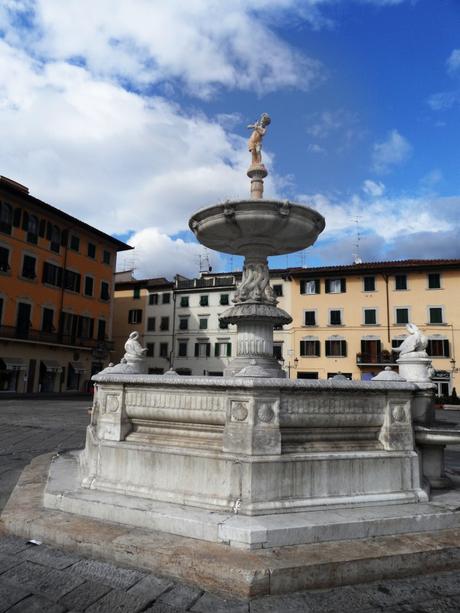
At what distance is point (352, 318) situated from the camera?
1668 inches

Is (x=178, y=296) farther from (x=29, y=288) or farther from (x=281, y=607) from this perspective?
(x=281, y=607)

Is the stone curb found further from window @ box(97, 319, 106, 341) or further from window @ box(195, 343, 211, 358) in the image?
window @ box(195, 343, 211, 358)

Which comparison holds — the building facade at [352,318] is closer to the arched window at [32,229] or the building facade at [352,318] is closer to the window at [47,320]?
the window at [47,320]

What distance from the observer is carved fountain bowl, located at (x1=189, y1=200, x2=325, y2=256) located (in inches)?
294

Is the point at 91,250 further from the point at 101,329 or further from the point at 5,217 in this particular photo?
the point at 5,217

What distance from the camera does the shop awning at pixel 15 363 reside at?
34562 mm

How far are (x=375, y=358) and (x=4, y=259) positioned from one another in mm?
30049

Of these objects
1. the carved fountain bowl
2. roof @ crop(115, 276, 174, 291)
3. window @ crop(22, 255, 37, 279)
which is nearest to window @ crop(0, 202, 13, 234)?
window @ crop(22, 255, 37, 279)

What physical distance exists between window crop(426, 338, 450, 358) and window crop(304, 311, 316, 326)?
32.2 ft

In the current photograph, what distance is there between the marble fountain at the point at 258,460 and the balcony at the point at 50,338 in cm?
3209

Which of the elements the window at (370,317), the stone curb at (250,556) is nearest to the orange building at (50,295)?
the window at (370,317)

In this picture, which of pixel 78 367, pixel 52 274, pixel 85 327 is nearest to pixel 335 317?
pixel 85 327

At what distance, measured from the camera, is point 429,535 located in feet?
13.3

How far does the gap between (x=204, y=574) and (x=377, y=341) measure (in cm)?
4006
